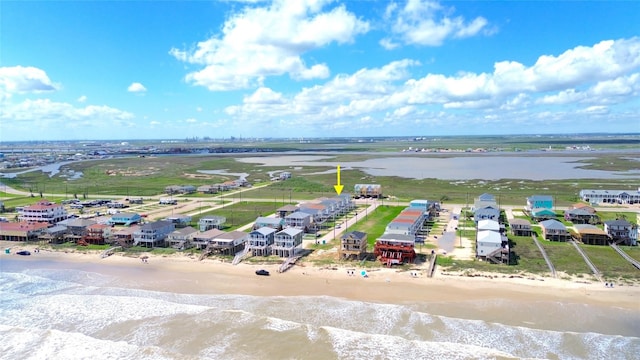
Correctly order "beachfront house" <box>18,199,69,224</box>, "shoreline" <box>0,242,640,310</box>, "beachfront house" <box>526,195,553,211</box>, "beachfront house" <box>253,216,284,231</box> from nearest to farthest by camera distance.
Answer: "shoreline" <box>0,242,640,310</box>, "beachfront house" <box>253,216,284,231</box>, "beachfront house" <box>18,199,69,224</box>, "beachfront house" <box>526,195,553,211</box>

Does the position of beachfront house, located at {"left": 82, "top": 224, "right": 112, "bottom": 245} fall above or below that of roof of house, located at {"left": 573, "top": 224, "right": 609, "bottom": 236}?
below

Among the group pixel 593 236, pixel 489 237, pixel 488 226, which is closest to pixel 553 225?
pixel 593 236

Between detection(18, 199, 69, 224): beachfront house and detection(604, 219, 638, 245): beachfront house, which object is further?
detection(18, 199, 69, 224): beachfront house

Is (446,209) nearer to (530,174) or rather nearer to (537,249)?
(537,249)

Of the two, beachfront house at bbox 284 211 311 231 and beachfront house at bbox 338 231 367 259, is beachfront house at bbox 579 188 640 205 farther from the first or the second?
beachfront house at bbox 338 231 367 259

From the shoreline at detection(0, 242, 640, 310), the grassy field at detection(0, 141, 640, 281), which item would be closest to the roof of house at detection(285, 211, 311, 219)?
the grassy field at detection(0, 141, 640, 281)

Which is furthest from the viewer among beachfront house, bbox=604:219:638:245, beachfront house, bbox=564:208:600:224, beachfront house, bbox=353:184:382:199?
beachfront house, bbox=353:184:382:199
